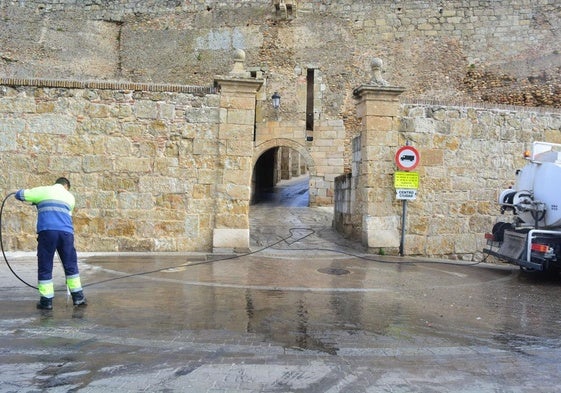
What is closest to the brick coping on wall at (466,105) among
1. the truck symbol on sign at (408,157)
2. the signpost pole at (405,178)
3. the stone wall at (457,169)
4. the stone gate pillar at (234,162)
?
the stone wall at (457,169)

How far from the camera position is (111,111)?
28.3 ft

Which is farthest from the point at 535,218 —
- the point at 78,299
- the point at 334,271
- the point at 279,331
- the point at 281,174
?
the point at 281,174

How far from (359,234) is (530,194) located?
330 cm

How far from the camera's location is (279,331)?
4379 mm

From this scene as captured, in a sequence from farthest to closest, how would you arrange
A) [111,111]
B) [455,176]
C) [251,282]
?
[455,176], [111,111], [251,282]

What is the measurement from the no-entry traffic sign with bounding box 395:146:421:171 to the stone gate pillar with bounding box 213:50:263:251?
288 cm

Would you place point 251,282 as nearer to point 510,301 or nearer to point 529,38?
point 510,301

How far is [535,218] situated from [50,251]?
7101 mm

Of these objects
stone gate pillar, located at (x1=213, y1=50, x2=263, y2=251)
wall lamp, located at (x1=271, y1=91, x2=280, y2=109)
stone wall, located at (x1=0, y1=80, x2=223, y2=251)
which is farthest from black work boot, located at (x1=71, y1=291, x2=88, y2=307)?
wall lamp, located at (x1=271, y1=91, x2=280, y2=109)

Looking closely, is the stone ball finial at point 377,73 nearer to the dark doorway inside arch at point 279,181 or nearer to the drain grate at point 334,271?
the drain grate at point 334,271

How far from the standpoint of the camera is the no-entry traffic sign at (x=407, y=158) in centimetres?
916

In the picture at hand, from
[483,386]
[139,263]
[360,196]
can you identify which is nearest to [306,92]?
[360,196]

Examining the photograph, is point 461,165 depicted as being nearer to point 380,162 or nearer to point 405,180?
point 405,180

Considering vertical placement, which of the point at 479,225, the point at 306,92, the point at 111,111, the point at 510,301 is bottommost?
the point at 510,301
